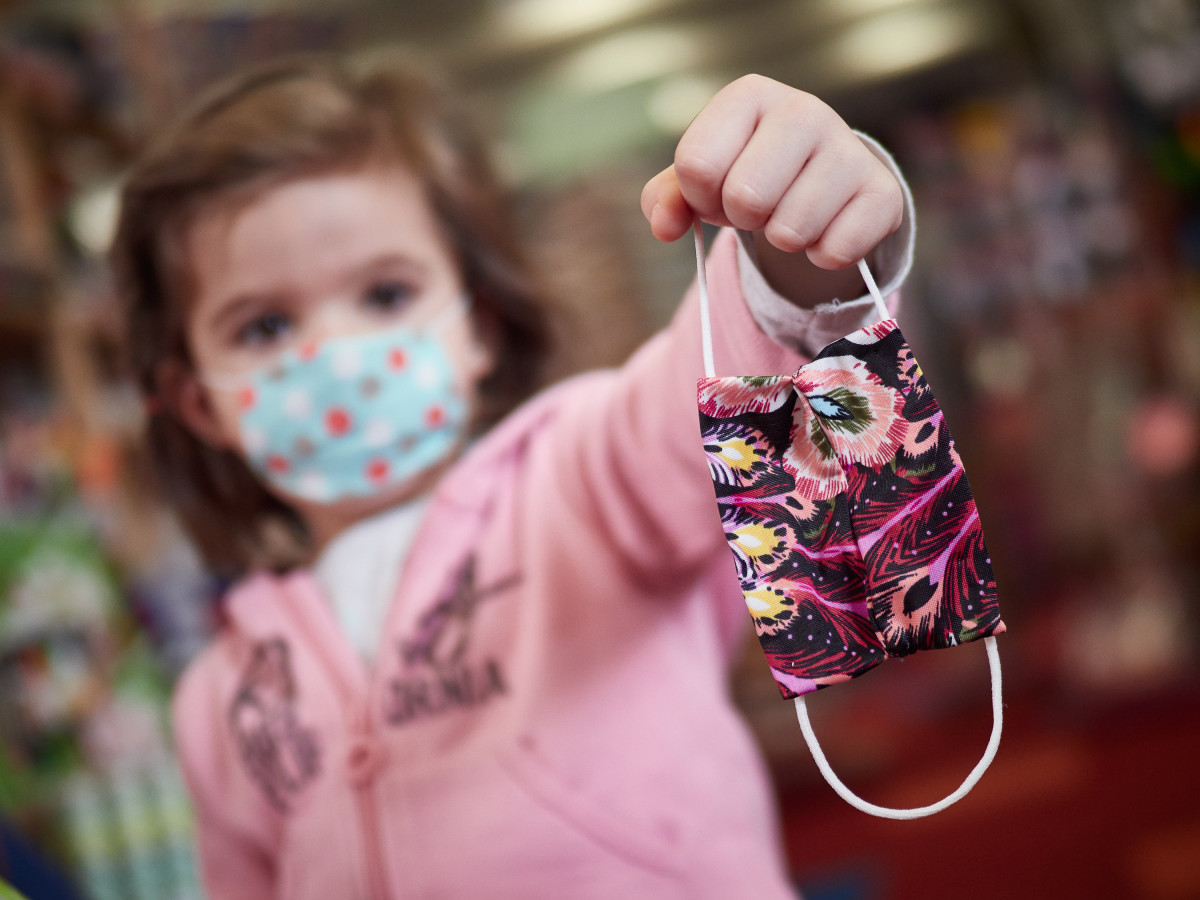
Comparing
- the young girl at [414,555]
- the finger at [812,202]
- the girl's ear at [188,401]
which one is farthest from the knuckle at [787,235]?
the girl's ear at [188,401]

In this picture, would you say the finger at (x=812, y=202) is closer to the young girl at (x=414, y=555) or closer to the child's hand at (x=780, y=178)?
the child's hand at (x=780, y=178)

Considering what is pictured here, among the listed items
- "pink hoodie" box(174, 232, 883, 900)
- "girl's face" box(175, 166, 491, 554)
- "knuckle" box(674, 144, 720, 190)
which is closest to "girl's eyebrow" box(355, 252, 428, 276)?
"girl's face" box(175, 166, 491, 554)

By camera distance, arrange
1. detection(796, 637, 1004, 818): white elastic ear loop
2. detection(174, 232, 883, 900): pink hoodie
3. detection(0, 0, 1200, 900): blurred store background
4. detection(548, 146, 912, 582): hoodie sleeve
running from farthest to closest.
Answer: detection(0, 0, 1200, 900): blurred store background → detection(174, 232, 883, 900): pink hoodie → detection(548, 146, 912, 582): hoodie sleeve → detection(796, 637, 1004, 818): white elastic ear loop

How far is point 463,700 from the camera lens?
66 centimetres

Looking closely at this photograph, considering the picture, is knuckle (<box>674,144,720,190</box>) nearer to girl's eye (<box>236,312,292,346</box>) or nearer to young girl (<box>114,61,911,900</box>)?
young girl (<box>114,61,911,900</box>)

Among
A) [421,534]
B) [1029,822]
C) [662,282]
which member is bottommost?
[1029,822]

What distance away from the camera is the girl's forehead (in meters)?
0.67

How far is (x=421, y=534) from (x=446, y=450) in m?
0.08

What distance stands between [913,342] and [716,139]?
103 inches

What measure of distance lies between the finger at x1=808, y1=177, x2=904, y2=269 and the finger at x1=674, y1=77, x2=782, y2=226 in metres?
Result: 0.05

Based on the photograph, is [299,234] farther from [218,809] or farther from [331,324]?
[218,809]

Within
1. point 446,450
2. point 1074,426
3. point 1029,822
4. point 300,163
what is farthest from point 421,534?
point 1074,426

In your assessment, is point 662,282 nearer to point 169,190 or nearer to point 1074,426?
point 1074,426

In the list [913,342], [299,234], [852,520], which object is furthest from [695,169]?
[913,342]
